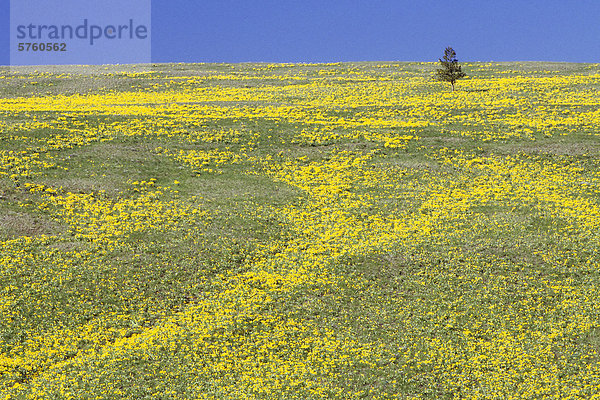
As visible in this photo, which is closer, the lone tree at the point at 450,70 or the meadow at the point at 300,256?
the meadow at the point at 300,256

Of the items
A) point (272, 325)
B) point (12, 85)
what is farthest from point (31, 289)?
point (12, 85)

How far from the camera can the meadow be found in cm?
2172

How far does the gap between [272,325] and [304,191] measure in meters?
18.1

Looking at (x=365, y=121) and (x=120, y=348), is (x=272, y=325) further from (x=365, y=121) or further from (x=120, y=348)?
(x=365, y=121)

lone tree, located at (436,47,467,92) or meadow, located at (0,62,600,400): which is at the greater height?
lone tree, located at (436,47,467,92)

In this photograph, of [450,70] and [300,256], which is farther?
[450,70]

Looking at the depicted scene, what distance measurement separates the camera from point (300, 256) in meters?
31.2

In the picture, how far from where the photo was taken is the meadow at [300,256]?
21719mm

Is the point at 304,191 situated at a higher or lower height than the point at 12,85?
lower

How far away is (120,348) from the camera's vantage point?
23.2 metres

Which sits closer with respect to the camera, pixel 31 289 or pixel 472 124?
pixel 31 289

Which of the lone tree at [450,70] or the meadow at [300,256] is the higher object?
the lone tree at [450,70]

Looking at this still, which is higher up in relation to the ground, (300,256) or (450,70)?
(450,70)

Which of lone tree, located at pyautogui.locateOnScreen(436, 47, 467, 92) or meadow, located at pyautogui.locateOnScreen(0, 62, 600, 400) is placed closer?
meadow, located at pyautogui.locateOnScreen(0, 62, 600, 400)
